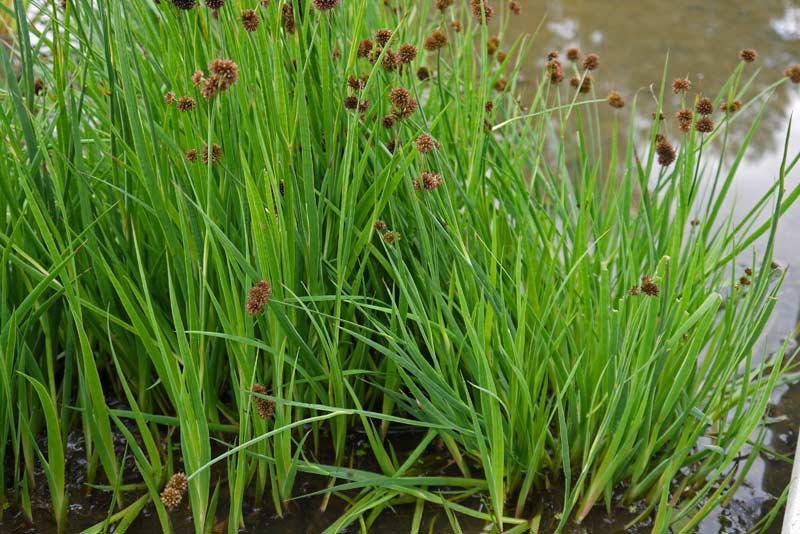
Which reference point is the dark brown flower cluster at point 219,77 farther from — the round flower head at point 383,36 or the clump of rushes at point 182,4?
the round flower head at point 383,36

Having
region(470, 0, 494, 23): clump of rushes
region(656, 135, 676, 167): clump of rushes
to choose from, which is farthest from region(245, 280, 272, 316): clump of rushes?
region(656, 135, 676, 167): clump of rushes

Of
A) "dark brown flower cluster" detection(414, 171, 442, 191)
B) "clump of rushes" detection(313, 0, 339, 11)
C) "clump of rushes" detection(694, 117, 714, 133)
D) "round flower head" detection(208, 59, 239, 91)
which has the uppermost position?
"clump of rushes" detection(313, 0, 339, 11)

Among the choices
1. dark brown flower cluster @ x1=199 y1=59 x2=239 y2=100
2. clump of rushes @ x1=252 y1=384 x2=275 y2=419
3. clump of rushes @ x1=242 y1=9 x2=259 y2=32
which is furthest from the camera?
clump of rushes @ x1=252 y1=384 x2=275 y2=419

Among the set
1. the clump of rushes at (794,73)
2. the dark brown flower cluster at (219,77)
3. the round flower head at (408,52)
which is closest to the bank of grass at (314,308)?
the round flower head at (408,52)

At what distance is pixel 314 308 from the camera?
1646 millimetres

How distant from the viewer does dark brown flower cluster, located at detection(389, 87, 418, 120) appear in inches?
58.3

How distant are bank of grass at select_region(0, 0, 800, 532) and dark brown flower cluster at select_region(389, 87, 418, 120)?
50 mm

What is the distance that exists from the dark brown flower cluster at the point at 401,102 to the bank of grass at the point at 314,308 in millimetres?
50

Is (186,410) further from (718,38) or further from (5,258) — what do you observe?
(718,38)

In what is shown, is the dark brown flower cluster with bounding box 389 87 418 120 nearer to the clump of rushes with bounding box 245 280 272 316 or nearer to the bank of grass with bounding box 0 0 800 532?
the bank of grass with bounding box 0 0 800 532

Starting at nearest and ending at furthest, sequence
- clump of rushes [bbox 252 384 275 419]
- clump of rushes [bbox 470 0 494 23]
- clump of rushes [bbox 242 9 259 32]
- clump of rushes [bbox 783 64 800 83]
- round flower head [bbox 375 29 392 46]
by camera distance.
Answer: clump of rushes [bbox 242 9 259 32], clump of rushes [bbox 252 384 275 419], round flower head [bbox 375 29 392 46], clump of rushes [bbox 470 0 494 23], clump of rushes [bbox 783 64 800 83]

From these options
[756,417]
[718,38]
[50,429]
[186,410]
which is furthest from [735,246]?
[718,38]

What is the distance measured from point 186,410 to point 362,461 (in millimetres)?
579

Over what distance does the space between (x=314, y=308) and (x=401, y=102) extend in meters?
0.47
